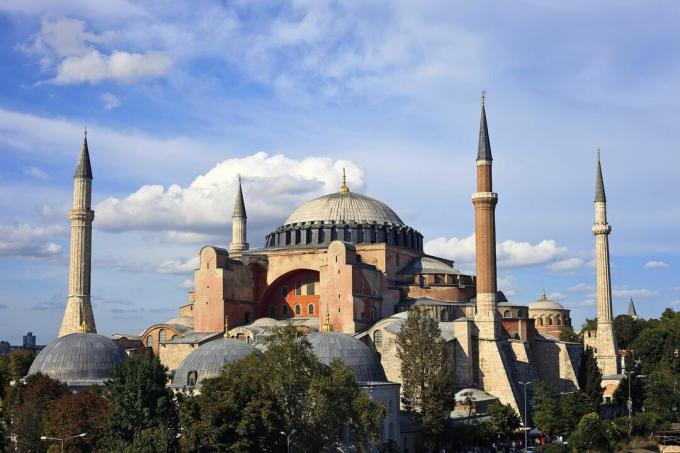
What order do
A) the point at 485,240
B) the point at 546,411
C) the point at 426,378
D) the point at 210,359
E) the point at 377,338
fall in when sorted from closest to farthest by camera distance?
the point at 210,359 → the point at 426,378 → the point at 546,411 → the point at 377,338 → the point at 485,240

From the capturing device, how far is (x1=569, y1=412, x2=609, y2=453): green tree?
31.7m

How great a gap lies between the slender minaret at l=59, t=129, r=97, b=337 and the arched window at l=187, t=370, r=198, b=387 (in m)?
10.9

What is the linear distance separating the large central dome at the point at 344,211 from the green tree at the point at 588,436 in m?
16.3

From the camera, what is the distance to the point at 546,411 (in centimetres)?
3466

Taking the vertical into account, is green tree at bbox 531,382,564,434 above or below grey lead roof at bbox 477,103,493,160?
below

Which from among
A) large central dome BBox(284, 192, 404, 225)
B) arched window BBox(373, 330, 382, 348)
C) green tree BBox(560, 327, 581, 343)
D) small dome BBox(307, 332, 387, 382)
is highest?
large central dome BBox(284, 192, 404, 225)

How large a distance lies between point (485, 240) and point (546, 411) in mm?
8302

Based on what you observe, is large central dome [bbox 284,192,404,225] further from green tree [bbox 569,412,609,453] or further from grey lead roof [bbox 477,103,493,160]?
green tree [bbox 569,412,609,453]

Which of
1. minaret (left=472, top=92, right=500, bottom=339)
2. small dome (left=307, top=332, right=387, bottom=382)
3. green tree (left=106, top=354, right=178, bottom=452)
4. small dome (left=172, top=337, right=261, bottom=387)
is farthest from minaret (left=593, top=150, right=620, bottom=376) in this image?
green tree (left=106, top=354, right=178, bottom=452)

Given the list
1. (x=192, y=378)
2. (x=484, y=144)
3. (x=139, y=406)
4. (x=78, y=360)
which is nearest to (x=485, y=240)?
(x=484, y=144)

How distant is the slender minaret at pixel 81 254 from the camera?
131 feet

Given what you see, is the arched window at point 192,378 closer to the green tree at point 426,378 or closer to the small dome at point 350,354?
the small dome at point 350,354

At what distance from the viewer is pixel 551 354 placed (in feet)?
140

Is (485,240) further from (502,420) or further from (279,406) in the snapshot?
(279,406)
